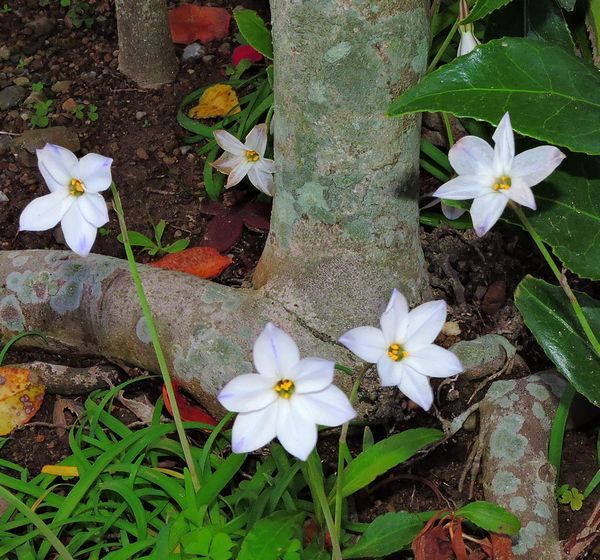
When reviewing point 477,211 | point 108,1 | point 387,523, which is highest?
point 477,211

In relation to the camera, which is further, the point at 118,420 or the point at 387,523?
the point at 118,420

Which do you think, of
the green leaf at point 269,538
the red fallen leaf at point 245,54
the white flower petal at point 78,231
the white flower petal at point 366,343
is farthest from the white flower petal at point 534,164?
the red fallen leaf at point 245,54

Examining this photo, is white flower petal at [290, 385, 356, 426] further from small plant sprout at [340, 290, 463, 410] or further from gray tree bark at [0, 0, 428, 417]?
gray tree bark at [0, 0, 428, 417]

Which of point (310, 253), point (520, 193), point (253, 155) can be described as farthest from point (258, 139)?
point (520, 193)


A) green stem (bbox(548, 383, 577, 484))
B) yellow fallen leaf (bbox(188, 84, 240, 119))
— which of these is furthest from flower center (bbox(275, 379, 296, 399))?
yellow fallen leaf (bbox(188, 84, 240, 119))

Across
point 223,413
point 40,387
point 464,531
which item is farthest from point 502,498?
point 40,387

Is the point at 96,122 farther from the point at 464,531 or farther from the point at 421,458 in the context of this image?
the point at 464,531
